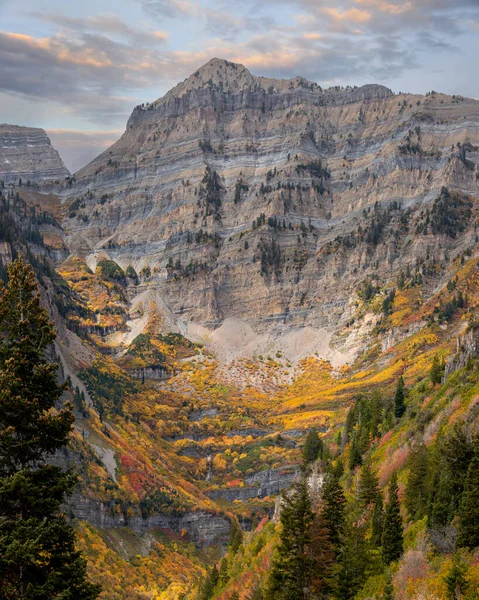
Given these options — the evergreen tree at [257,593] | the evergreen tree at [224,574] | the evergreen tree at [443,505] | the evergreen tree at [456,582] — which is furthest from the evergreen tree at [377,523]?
the evergreen tree at [224,574]

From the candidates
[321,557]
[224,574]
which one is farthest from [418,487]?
[224,574]

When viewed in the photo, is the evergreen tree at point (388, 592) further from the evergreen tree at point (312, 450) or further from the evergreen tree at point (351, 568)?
the evergreen tree at point (312, 450)

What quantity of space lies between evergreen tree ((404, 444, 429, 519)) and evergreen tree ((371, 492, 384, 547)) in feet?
6.85

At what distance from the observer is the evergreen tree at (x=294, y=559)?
53062 mm

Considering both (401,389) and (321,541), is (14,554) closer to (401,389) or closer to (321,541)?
(321,541)

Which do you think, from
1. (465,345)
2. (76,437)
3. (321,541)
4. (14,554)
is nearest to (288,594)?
(321,541)

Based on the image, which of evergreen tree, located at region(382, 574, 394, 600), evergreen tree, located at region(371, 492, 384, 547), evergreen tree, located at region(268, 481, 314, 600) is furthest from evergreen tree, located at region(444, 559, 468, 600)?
evergreen tree, located at region(371, 492, 384, 547)

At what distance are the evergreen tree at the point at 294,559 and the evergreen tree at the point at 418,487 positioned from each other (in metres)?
8.00

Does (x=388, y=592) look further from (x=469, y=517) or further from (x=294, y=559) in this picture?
(x=294, y=559)

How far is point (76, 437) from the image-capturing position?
155250 millimetres

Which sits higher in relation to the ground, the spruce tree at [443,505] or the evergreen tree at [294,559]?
the spruce tree at [443,505]

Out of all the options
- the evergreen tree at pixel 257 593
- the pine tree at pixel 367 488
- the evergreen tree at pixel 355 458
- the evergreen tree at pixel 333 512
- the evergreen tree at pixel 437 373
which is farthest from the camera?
the evergreen tree at pixel 437 373

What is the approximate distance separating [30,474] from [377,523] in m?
32.7

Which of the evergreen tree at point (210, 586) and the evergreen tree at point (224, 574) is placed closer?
the evergreen tree at point (224, 574)
